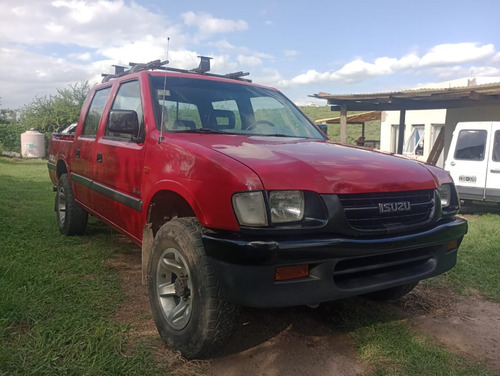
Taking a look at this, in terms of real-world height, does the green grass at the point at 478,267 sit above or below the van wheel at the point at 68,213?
below

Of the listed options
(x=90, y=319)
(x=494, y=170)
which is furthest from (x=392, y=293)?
(x=494, y=170)

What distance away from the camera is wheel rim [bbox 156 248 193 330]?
2615 mm

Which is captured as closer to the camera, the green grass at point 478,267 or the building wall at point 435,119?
the green grass at point 478,267

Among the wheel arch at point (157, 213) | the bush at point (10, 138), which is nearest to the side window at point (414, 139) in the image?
the wheel arch at point (157, 213)

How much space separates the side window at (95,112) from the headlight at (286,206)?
9.36 feet

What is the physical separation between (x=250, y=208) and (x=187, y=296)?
0.78m

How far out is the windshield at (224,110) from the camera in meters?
3.43

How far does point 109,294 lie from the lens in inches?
144

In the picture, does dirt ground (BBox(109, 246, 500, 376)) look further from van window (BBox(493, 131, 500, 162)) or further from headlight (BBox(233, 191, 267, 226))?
van window (BBox(493, 131, 500, 162))

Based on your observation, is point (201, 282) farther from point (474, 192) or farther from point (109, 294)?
point (474, 192)

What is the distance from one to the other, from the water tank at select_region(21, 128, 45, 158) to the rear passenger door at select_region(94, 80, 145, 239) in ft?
75.1

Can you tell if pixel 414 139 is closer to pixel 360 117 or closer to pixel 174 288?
pixel 360 117

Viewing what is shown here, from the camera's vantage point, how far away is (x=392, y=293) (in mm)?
3600

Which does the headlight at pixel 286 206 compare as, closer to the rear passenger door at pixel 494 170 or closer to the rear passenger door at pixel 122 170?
the rear passenger door at pixel 122 170
